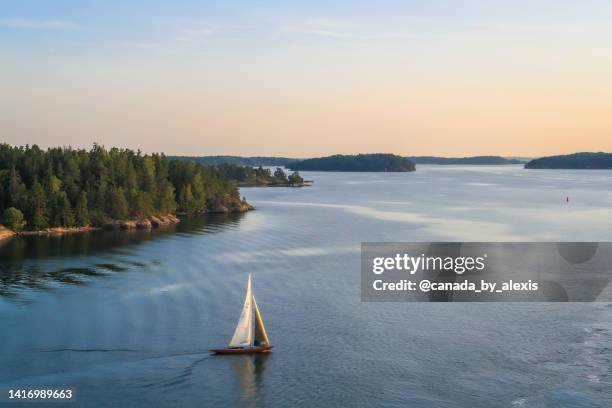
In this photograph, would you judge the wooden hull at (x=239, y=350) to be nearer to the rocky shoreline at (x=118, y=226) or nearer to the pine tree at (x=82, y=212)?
the rocky shoreline at (x=118, y=226)

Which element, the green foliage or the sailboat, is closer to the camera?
the sailboat

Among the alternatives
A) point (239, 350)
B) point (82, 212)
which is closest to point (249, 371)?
point (239, 350)

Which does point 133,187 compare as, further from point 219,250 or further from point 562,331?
point 562,331

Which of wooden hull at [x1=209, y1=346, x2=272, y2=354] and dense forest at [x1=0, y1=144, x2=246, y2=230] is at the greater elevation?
dense forest at [x1=0, y1=144, x2=246, y2=230]

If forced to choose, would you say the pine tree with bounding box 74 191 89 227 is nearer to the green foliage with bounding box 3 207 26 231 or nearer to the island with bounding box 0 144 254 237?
the island with bounding box 0 144 254 237

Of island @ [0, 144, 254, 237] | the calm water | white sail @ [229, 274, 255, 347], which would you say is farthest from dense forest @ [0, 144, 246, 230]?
white sail @ [229, 274, 255, 347]

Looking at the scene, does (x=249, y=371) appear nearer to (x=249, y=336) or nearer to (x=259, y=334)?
(x=249, y=336)
